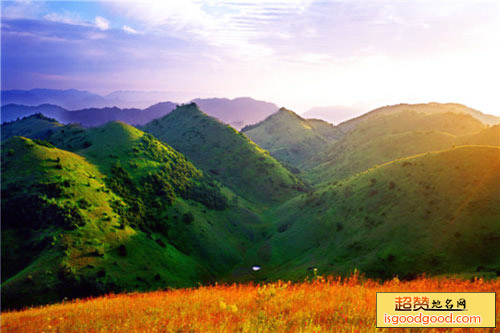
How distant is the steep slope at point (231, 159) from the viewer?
125 m

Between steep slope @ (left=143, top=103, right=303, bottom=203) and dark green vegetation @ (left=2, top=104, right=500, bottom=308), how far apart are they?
22.0 m

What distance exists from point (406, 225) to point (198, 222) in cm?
5307

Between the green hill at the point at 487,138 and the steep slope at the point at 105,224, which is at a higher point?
the green hill at the point at 487,138

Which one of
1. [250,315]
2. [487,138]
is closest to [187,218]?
[250,315]

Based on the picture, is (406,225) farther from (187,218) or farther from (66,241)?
(66,241)

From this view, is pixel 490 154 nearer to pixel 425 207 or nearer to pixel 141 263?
pixel 425 207

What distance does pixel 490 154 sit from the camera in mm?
→ 51031

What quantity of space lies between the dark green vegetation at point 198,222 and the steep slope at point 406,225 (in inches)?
9.0

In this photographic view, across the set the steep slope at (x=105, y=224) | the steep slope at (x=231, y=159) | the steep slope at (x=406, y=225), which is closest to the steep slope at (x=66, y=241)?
the steep slope at (x=105, y=224)

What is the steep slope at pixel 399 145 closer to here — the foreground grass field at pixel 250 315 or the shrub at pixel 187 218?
the shrub at pixel 187 218

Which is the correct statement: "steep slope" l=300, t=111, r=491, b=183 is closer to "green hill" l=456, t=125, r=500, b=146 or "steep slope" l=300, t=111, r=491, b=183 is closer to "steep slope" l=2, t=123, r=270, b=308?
"green hill" l=456, t=125, r=500, b=146

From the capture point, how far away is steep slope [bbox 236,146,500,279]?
38188 millimetres

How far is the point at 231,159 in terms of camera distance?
142 meters

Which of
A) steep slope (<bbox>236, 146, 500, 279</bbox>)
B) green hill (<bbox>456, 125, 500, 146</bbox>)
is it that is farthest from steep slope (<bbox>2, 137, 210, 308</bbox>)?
green hill (<bbox>456, 125, 500, 146</bbox>)
